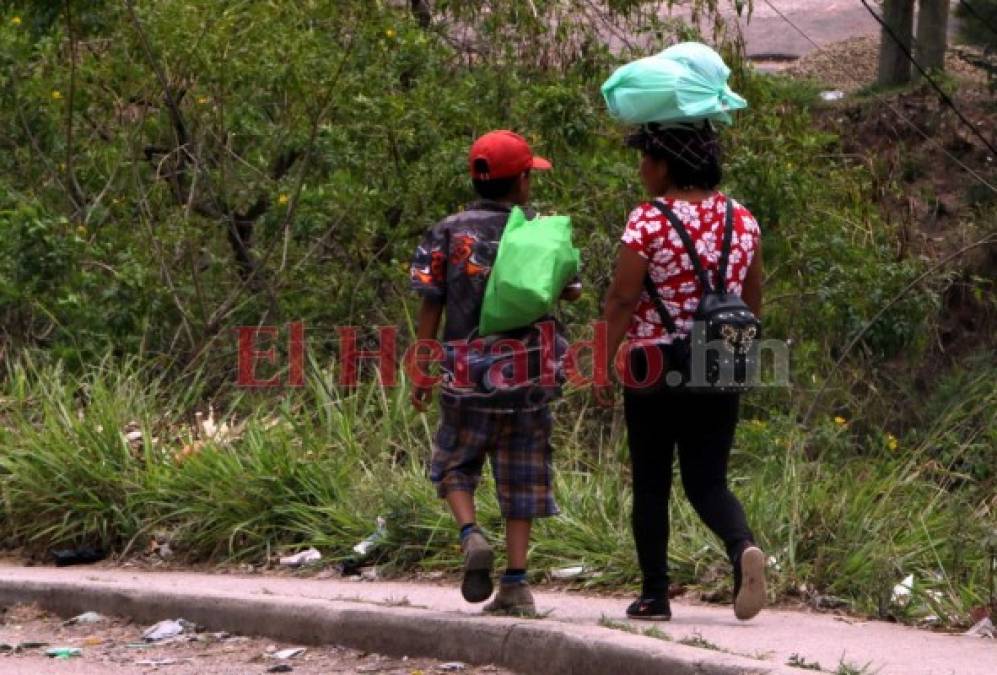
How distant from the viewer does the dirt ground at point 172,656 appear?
6.54 metres

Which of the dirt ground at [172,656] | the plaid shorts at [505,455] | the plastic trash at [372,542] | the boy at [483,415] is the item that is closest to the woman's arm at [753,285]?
the boy at [483,415]

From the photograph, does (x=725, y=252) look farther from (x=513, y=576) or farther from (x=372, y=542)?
(x=372, y=542)

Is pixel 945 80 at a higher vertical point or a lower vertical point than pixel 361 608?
higher

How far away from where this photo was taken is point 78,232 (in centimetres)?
1089

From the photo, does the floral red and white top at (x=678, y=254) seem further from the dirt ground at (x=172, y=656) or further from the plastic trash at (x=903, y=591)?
the plastic trash at (x=903, y=591)

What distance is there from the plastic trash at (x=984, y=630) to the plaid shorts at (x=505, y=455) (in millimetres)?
1453

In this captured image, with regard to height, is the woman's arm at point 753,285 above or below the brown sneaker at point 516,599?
above

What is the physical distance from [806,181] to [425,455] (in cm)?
339

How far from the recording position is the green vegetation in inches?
356

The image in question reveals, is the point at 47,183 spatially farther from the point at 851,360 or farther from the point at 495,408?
the point at 495,408

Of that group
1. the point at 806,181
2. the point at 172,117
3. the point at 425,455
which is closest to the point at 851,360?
the point at 806,181

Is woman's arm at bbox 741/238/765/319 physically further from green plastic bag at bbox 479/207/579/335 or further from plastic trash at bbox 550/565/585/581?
plastic trash at bbox 550/565/585/581

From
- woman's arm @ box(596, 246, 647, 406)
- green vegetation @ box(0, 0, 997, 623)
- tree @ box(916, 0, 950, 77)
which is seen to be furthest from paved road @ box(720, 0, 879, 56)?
woman's arm @ box(596, 246, 647, 406)

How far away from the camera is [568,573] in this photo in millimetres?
7531
